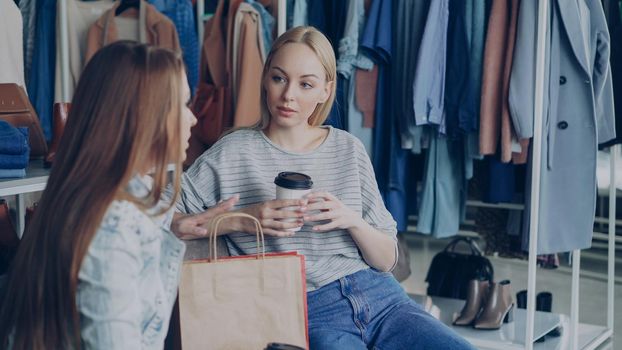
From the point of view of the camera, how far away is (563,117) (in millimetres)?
3148

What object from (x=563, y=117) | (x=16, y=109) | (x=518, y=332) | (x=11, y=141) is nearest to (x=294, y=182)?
(x=11, y=141)

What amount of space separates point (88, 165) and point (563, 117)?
7.15 ft

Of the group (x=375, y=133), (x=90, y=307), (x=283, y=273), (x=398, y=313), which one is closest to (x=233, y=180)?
(x=283, y=273)

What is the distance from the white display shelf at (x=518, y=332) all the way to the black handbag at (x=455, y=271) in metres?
0.09

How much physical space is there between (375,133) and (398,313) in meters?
1.46

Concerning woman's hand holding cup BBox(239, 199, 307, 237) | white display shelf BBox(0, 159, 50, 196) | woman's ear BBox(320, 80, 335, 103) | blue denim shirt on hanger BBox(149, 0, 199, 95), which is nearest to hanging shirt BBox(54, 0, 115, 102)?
blue denim shirt on hanger BBox(149, 0, 199, 95)

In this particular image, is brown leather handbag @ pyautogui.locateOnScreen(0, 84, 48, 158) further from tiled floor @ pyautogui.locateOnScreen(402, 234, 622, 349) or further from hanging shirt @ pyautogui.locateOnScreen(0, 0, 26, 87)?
tiled floor @ pyautogui.locateOnScreen(402, 234, 622, 349)

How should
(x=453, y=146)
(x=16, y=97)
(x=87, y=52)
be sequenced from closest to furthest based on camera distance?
(x=16, y=97) < (x=453, y=146) < (x=87, y=52)

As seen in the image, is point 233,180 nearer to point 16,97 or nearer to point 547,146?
point 16,97

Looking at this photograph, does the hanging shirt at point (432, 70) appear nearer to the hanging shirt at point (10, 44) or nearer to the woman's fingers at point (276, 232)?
the woman's fingers at point (276, 232)

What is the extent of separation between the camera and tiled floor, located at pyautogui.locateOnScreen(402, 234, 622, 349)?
4.35m

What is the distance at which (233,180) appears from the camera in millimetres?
2121

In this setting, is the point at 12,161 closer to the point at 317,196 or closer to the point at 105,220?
the point at 105,220

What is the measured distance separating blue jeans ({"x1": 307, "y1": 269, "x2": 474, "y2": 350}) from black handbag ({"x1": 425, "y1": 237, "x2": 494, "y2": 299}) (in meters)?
1.65
